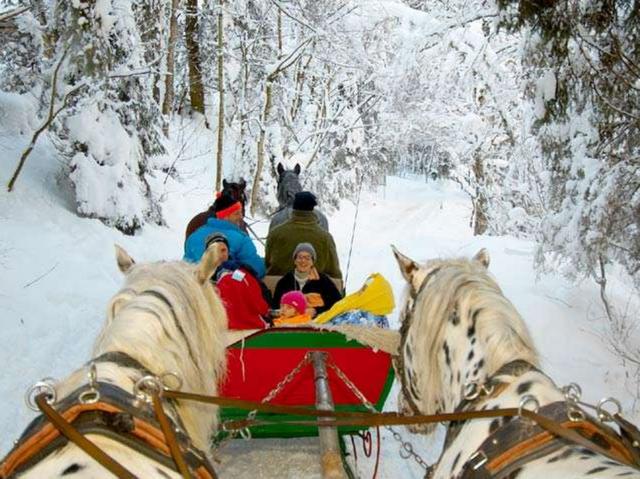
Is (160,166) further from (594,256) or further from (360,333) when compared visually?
(360,333)

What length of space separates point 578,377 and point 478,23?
444 inches

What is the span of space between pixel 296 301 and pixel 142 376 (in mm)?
2779

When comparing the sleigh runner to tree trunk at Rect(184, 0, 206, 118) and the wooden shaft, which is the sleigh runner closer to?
the wooden shaft

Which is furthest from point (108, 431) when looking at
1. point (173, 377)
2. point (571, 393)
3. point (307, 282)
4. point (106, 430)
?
point (307, 282)

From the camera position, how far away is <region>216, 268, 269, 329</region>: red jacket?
13.3ft

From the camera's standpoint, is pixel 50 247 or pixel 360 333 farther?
pixel 50 247

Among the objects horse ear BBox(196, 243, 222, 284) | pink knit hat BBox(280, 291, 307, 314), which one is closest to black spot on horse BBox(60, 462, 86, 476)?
horse ear BBox(196, 243, 222, 284)

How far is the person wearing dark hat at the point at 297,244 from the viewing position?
585cm

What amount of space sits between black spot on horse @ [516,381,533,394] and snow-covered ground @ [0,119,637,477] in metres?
0.74

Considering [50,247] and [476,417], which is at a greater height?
[476,417]

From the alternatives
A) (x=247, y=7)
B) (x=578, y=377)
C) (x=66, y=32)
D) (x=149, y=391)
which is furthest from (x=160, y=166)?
(x=149, y=391)

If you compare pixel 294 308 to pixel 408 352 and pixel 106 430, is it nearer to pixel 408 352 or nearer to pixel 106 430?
pixel 408 352

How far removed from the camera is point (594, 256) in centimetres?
608

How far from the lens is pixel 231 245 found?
5570 mm
